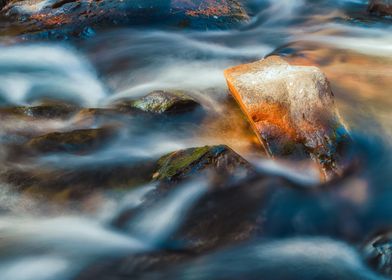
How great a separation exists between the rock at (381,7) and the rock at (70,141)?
19.9 feet

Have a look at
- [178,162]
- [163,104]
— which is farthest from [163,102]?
[178,162]

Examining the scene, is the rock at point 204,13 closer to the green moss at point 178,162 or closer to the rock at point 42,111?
the rock at point 42,111

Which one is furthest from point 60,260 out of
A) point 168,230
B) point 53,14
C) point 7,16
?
point 7,16

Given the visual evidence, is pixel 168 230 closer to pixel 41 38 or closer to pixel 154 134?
pixel 154 134

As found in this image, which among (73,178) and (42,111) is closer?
(73,178)

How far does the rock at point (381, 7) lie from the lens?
8.98 meters

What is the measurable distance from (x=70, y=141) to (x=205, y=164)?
4.84 ft

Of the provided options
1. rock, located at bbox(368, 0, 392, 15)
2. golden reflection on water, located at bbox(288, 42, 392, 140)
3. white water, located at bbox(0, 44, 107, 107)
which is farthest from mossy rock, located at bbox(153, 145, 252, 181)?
rock, located at bbox(368, 0, 392, 15)

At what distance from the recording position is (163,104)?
5512 mm

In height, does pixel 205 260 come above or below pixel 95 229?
below

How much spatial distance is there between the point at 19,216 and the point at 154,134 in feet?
Answer: 5.63

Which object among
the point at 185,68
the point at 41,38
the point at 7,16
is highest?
the point at 7,16

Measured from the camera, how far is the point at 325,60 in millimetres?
6922

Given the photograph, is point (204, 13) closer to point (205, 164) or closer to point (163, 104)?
point (163, 104)
